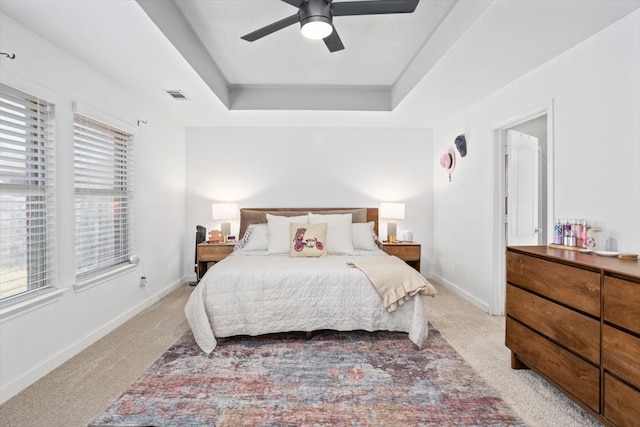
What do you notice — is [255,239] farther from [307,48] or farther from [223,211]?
[307,48]

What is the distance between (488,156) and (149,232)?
3870mm

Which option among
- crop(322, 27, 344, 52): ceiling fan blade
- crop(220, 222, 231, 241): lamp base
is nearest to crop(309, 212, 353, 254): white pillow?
crop(220, 222, 231, 241): lamp base

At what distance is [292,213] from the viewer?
15.3ft

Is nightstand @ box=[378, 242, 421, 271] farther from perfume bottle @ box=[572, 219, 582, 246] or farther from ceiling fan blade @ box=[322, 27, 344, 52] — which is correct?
ceiling fan blade @ box=[322, 27, 344, 52]

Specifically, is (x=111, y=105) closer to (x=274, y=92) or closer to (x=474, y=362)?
(x=274, y=92)

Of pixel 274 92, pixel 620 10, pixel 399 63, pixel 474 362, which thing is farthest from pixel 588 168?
pixel 274 92

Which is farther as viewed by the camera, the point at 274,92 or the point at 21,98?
the point at 274,92

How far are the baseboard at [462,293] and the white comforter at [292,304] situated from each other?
48.8 inches

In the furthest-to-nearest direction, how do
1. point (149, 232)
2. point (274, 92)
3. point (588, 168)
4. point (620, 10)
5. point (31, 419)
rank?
point (274, 92)
point (149, 232)
point (588, 168)
point (620, 10)
point (31, 419)

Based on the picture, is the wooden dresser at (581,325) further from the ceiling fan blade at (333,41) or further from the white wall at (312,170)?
the white wall at (312,170)

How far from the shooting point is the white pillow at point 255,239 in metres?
4.07

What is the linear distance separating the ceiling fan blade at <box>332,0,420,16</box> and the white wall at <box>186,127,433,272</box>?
3002 mm

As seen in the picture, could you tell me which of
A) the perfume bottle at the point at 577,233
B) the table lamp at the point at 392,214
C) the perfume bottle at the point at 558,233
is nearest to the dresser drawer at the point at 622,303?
the perfume bottle at the point at 577,233

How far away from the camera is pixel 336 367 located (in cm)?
243
